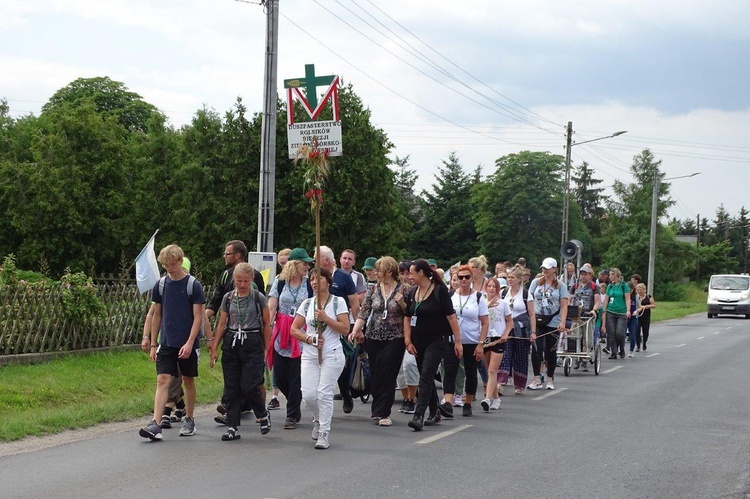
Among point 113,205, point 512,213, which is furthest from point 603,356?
point 512,213

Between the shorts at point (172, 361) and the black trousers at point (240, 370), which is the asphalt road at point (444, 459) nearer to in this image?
the black trousers at point (240, 370)

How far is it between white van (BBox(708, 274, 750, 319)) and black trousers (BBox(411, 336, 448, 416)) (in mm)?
39255

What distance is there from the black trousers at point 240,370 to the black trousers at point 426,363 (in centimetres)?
174

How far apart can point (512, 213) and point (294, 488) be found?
65619mm

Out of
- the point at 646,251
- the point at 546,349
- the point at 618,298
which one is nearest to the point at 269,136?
the point at 546,349

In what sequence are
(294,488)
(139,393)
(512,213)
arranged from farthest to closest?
(512,213), (139,393), (294,488)

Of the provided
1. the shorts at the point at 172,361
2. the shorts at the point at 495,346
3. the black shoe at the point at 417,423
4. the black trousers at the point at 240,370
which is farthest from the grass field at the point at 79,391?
the shorts at the point at 495,346

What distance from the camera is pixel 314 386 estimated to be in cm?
917

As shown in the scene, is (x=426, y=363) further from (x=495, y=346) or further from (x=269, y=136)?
(x=269, y=136)

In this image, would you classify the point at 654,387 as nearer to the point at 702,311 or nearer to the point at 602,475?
the point at 602,475

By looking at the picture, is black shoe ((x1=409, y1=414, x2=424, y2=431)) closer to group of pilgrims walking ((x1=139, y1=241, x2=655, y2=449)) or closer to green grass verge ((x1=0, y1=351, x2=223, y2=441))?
group of pilgrims walking ((x1=139, y1=241, x2=655, y2=449))

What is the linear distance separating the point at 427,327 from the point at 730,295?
1558 inches

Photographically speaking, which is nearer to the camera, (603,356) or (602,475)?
(602,475)

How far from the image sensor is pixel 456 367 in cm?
1069
